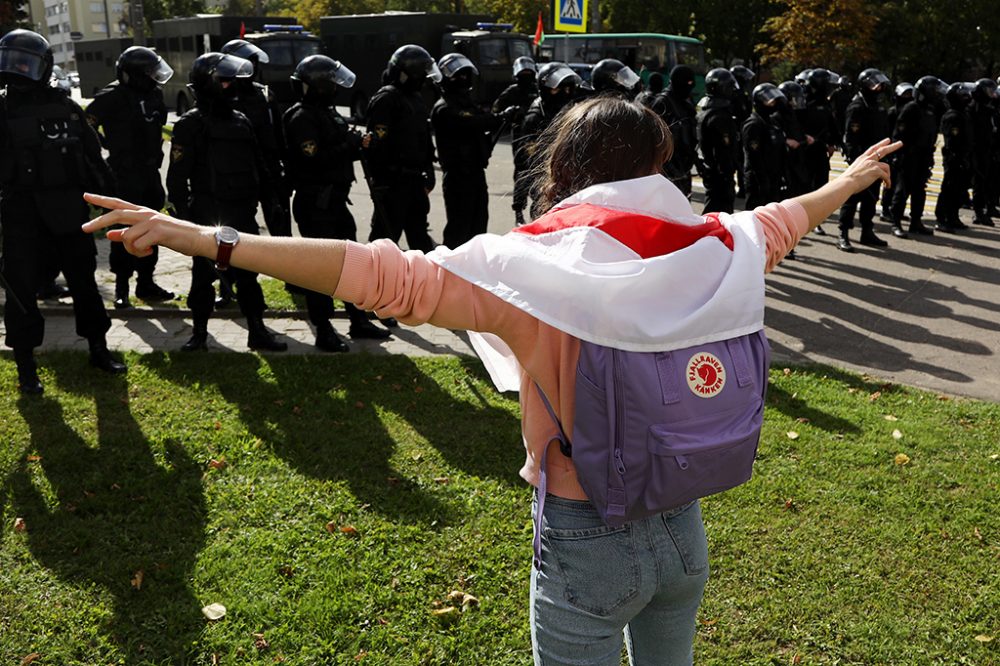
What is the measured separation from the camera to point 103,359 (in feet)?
21.5

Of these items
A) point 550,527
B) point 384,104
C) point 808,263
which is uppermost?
point 384,104

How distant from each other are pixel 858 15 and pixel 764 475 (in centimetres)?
2715

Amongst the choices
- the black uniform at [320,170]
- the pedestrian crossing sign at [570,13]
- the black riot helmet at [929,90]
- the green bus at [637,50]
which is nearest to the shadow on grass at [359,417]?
the black uniform at [320,170]

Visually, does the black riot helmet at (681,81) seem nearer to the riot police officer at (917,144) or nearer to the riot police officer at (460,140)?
the riot police officer at (460,140)

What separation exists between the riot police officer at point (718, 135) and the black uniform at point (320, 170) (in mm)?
4229

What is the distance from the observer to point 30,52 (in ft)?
18.5

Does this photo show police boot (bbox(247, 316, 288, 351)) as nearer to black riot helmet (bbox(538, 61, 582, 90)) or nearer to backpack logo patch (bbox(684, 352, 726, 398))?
black riot helmet (bbox(538, 61, 582, 90))

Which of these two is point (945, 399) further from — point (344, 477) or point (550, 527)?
point (550, 527)

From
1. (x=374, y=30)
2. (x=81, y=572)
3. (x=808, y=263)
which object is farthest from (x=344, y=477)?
(x=374, y=30)

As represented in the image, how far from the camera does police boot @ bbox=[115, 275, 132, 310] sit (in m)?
8.14

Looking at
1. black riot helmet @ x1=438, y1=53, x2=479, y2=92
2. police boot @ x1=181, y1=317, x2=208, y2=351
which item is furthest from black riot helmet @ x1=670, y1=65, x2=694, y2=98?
police boot @ x1=181, y1=317, x2=208, y2=351

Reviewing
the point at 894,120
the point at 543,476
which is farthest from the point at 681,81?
the point at 543,476

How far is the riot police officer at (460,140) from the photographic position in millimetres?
8125

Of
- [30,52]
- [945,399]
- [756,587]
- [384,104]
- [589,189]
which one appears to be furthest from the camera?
[384,104]
